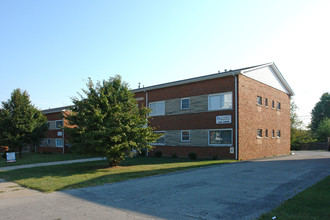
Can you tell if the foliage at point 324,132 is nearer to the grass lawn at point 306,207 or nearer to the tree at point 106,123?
the tree at point 106,123

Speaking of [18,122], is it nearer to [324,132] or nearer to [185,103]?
[185,103]

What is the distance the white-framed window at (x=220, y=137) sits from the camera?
20.3m

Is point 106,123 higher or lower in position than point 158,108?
lower

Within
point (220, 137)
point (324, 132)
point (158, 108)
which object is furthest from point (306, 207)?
point (324, 132)

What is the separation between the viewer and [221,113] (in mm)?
20766

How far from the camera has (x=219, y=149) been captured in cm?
2055

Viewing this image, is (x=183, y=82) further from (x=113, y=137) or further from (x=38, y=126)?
(x=38, y=126)

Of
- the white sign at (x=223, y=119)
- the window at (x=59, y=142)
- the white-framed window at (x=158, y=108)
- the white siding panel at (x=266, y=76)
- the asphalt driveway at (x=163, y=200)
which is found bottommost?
the window at (x=59, y=142)

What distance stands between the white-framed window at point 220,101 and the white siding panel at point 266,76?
2.45 meters

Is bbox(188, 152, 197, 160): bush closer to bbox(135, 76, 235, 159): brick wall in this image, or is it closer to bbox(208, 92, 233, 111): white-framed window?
bbox(135, 76, 235, 159): brick wall

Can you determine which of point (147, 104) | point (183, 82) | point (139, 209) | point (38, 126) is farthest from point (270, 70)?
point (38, 126)

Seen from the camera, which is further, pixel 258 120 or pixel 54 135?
pixel 54 135

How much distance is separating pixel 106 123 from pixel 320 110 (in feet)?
254

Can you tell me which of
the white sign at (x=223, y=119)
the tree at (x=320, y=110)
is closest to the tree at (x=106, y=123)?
the white sign at (x=223, y=119)
